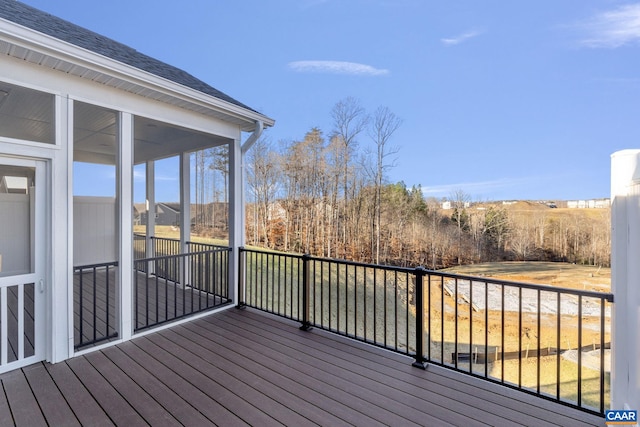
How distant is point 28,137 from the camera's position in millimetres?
2670

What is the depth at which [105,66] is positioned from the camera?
2814 millimetres

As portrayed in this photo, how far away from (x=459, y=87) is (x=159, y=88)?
66.3 feet

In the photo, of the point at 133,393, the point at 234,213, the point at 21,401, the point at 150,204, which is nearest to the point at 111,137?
the point at 234,213

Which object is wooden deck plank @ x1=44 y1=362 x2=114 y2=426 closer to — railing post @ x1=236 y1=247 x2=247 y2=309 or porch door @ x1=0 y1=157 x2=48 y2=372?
porch door @ x1=0 y1=157 x2=48 y2=372

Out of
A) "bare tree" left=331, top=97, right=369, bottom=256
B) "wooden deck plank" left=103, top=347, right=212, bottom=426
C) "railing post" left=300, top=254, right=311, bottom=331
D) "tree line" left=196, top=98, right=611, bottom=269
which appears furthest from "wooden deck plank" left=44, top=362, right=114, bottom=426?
"bare tree" left=331, top=97, right=369, bottom=256

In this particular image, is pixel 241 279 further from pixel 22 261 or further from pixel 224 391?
pixel 22 261

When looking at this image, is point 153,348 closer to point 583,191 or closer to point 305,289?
point 305,289

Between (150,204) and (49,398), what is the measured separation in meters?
3.84

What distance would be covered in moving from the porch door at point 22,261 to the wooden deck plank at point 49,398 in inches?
9.0

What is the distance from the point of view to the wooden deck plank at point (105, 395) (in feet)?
6.46

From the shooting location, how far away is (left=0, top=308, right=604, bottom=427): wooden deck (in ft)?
6.47

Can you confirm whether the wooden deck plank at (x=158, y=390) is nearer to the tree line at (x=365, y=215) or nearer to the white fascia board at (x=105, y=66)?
the white fascia board at (x=105, y=66)

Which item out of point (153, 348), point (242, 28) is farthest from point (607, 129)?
point (153, 348)

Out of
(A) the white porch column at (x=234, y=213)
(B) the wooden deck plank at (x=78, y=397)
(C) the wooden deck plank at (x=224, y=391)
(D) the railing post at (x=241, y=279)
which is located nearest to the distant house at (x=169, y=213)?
(A) the white porch column at (x=234, y=213)
